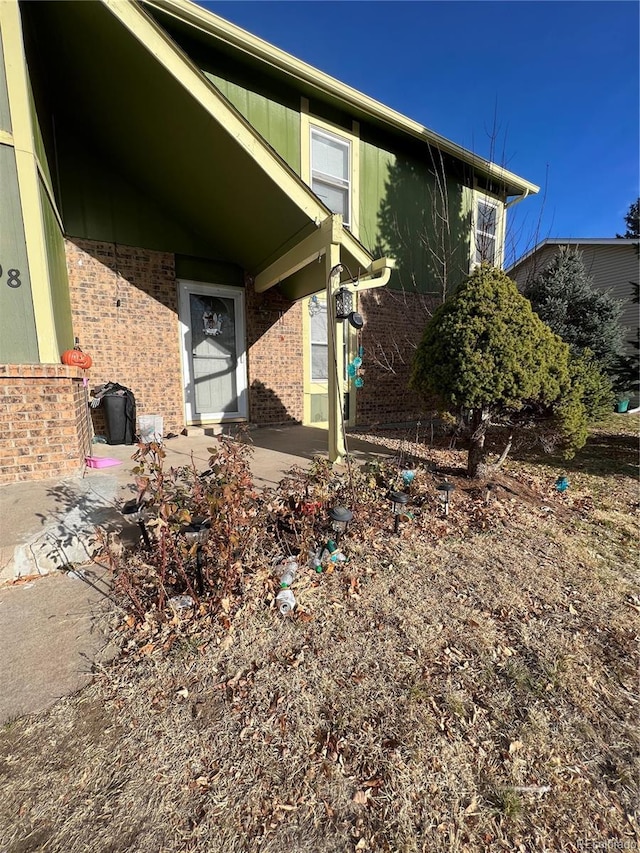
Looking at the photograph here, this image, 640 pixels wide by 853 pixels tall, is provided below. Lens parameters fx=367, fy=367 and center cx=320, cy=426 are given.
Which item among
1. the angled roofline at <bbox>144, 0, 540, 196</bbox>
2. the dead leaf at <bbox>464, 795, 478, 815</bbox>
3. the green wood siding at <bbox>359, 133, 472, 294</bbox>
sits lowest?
the dead leaf at <bbox>464, 795, 478, 815</bbox>

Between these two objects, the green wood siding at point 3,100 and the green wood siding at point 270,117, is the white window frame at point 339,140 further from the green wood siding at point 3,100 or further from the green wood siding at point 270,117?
the green wood siding at point 3,100

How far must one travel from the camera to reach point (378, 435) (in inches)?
267

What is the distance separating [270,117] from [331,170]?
134 centimetres

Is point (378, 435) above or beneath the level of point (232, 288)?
beneath

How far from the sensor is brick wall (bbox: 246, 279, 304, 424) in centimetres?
671

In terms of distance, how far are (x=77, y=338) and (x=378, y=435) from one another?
16.5ft

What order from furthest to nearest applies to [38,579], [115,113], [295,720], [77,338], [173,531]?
[77,338] < [115,113] < [38,579] < [173,531] < [295,720]

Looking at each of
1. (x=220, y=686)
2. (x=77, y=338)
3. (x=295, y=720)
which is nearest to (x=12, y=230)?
(x=77, y=338)

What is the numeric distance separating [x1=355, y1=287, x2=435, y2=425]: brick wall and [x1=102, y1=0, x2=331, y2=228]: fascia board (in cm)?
337

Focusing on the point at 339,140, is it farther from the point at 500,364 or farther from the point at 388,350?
the point at 500,364

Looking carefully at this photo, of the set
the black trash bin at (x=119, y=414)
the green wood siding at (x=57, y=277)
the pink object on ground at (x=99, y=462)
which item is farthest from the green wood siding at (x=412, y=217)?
the pink object on ground at (x=99, y=462)

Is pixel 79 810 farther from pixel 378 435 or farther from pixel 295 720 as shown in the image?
pixel 378 435

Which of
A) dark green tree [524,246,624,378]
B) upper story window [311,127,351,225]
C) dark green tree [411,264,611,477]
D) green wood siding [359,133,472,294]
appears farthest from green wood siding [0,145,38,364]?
dark green tree [524,246,624,378]

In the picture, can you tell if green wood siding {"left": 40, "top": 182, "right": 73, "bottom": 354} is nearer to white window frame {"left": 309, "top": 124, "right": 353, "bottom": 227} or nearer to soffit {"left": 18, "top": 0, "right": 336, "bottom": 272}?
soffit {"left": 18, "top": 0, "right": 336, "bottom": 272}
